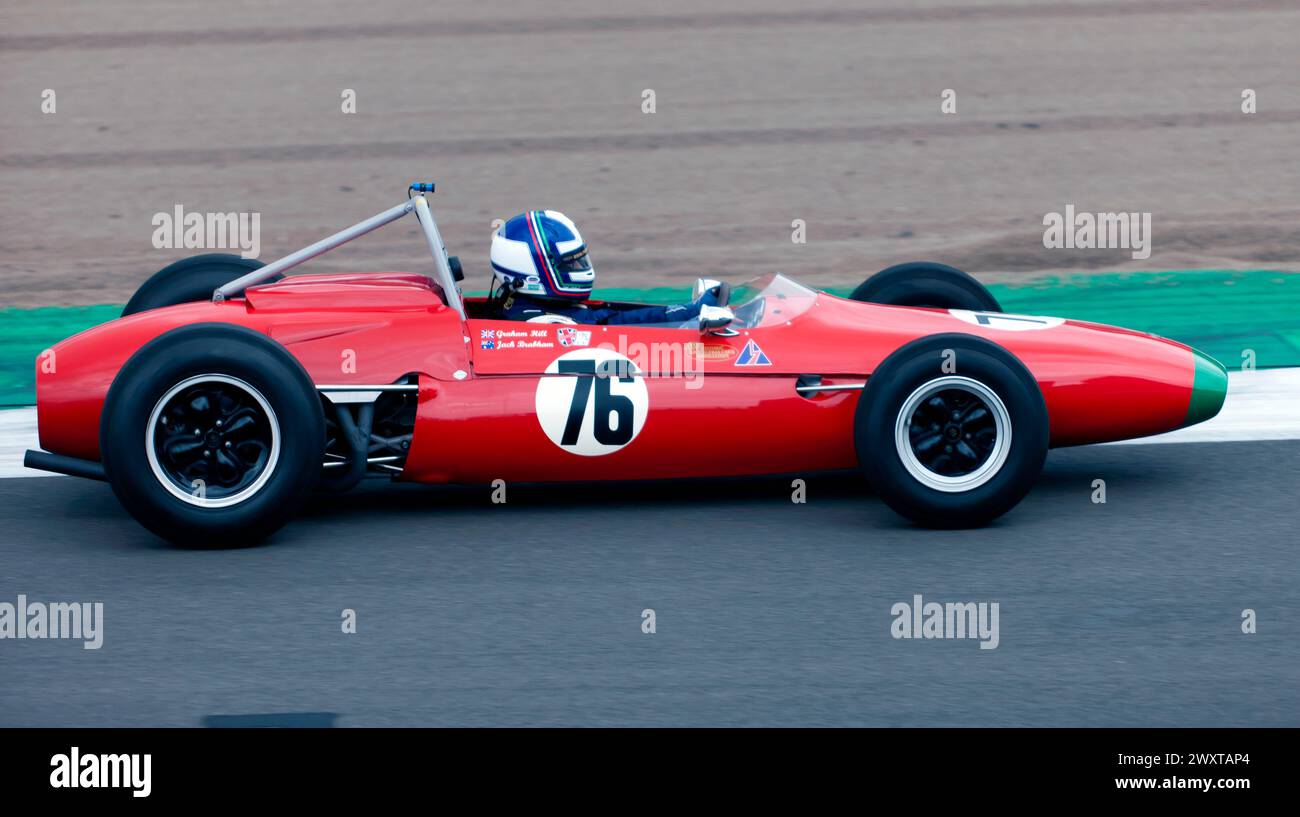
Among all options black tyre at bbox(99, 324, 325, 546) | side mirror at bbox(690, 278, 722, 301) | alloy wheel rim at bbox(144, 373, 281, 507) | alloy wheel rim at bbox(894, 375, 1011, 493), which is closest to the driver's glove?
side mirror at bbox(690, 278, 722, 301)

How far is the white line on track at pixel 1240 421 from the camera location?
7.44 m

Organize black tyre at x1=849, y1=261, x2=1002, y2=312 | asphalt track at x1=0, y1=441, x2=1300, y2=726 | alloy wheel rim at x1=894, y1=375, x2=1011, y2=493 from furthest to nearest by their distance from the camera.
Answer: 1. black tyre at x1=849, y1=261, x2=1002, y2=312
2. alloy wheel rim at x1=894, y1=375, x2=1011, y2=493
3. asphalt track at x1=0, y1=441, x2=1300, y2=726

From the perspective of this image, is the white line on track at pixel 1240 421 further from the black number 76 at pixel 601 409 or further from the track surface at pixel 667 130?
the track surface at pixel 667 130

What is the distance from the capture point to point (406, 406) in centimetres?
655

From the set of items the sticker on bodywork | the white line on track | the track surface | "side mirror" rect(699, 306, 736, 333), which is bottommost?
the white line on track

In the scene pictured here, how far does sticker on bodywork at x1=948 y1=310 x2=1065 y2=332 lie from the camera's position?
22.2 feet

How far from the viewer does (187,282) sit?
7445mm

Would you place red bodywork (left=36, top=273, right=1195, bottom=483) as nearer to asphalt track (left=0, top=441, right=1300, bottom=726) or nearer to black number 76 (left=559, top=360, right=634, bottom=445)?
black number 76 (left=559, top=360, right=634, bottom=445)

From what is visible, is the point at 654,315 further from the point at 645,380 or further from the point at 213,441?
the point at 213,441

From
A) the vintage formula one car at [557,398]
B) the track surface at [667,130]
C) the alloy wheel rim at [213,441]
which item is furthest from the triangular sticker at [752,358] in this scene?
the track surface at [667,130]

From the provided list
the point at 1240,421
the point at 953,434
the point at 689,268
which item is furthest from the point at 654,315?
the point at 689,268

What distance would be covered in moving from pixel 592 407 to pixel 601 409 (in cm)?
3

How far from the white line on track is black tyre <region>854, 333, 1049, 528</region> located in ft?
5.03

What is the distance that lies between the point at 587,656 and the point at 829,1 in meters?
12.4
